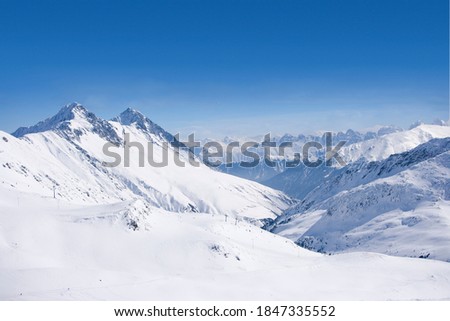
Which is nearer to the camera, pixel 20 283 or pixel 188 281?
pixel 20 283

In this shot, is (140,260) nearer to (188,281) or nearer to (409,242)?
(188,281)

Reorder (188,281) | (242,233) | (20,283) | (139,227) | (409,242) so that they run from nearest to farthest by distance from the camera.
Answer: (20,283) → (188,281) → (139,227) → (242,233) → (409,242)

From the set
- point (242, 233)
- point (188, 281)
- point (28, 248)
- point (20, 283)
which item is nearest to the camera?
point (20, 283)
